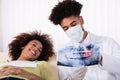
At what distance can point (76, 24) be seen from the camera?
5.66 feet

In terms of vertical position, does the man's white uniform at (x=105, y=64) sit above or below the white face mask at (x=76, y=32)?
below

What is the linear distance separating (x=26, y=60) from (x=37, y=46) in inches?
5.7

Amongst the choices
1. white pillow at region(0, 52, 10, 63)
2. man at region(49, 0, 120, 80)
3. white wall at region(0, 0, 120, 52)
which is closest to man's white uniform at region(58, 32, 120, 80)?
man at region(49, 0, 120, 80)

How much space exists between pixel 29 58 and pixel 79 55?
1.29ft

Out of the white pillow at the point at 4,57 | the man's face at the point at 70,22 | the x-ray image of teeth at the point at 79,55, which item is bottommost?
the white pillow at the point at 4,57

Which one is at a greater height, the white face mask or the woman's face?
the white face mask

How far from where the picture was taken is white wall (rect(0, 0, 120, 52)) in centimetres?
191

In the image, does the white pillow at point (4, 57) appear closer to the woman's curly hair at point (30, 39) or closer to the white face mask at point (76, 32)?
the woman's curly hair at point (30, 39)

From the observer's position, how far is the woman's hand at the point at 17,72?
1488 mm

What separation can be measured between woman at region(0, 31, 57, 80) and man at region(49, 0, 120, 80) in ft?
0.59

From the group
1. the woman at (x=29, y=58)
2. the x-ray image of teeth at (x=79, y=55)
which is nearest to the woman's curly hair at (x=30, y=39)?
the woman at (x=29, y=58)

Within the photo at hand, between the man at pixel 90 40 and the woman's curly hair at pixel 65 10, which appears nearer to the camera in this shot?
the man at pixel 90 40

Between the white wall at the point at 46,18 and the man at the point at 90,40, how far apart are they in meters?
0.16

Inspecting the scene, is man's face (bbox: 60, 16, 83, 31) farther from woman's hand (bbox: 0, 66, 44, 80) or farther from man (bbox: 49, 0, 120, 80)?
woman's hand (bbox: 0, 66, 44, 80)
